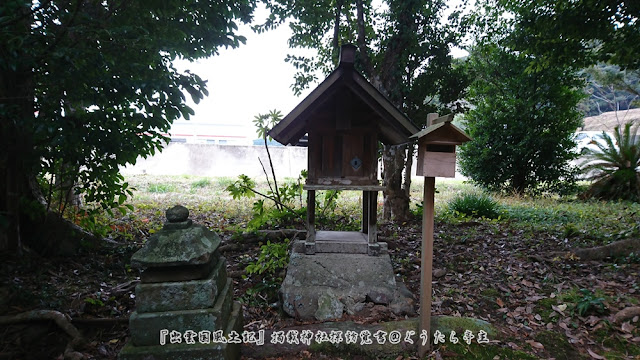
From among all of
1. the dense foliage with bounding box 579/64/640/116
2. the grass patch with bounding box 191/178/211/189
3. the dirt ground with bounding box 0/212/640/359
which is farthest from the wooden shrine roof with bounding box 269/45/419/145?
the dense foliage with bounding box 579/64/640/116

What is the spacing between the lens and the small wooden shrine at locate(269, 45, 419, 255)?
12.8 ft

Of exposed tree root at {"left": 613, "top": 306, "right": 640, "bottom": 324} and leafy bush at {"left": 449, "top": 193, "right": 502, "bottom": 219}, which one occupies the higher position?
leafy bush at {"left": 449, "top": 193, "right": 502, "bottom": 219}

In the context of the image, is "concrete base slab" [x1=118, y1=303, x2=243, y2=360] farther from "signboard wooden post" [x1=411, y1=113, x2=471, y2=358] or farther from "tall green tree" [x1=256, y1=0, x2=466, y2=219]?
"tall green tree" [x1=256, y1=0, x2=466, y2=219]

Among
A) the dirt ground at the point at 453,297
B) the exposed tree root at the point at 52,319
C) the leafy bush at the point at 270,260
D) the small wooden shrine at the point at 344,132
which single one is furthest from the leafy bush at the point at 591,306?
the exposed tree root at the point at 52,319

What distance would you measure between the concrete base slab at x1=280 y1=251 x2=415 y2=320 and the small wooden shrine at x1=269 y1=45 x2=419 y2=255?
6.1 inches

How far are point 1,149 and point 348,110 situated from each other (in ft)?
12.6

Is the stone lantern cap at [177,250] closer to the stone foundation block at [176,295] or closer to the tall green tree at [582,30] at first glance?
the stone foundation block at [176,295]

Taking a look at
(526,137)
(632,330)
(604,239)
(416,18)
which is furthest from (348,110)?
(526,137)

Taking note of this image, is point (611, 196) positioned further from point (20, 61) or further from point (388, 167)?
point (20, 61)

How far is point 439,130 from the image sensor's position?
2988 mm

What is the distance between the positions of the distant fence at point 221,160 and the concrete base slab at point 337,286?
15169mm

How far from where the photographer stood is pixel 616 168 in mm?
11422

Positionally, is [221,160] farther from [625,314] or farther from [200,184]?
[625,314]

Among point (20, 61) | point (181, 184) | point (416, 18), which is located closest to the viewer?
point (20, 61)
